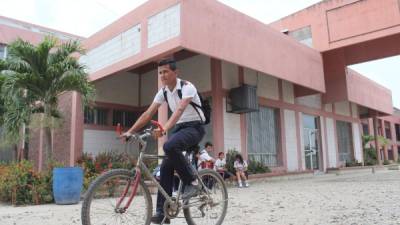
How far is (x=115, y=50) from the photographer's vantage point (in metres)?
12.2

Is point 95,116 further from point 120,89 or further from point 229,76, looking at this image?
point 229,76

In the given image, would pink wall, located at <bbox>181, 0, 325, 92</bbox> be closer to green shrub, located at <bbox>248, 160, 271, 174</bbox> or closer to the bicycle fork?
green shrub, located at <bbox>248, 160, 271, 174</bbox>

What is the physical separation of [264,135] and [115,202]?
12.4m

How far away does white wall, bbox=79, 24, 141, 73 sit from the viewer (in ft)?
37.1

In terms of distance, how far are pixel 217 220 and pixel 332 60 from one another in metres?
15.6

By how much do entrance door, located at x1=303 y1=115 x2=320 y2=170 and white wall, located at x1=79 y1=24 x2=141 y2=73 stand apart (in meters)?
9.91

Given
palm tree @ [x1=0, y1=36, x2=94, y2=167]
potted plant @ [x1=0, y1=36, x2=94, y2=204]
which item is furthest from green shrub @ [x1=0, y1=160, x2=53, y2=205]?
palm tree @ [x1=0, y1=36, x2=94, y2=167]

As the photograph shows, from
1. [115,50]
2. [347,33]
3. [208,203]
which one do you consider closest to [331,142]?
[347,33]

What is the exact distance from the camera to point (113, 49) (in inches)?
484

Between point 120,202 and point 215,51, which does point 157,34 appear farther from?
→ point 120,202

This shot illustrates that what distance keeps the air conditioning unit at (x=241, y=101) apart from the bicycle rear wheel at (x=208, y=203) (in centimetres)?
885

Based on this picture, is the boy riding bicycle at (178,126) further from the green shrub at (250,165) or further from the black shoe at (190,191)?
the green shrub at (250,165)

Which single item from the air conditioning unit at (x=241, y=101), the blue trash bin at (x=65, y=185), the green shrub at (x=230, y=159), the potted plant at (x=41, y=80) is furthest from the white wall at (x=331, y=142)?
the blue trash bin at (x=65, y=185)

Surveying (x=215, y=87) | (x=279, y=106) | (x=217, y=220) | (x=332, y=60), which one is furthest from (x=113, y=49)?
(x=332, y=60)
